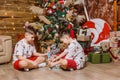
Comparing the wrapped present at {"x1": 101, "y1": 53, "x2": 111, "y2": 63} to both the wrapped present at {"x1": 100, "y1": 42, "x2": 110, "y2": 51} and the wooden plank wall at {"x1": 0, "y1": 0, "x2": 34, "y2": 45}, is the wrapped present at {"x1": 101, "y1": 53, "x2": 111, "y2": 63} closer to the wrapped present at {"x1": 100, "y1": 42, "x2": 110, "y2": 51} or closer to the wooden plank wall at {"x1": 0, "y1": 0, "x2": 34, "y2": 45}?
the wrapped present at {"x1": 100, "y1": 42, "x2": 110, "y2": 51}

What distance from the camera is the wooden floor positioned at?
3051 millimetres

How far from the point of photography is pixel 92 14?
18.2ft

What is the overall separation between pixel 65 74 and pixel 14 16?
243 cm

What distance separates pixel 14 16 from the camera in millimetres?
5164

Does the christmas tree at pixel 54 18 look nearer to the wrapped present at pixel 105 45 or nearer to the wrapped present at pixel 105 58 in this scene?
the wrapped present at pixel 105 45

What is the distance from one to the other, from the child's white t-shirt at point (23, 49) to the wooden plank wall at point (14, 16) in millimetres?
1602

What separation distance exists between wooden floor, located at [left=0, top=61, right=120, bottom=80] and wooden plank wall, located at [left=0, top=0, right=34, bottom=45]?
1.47 metres

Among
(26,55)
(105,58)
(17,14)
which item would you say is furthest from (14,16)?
(105,58)

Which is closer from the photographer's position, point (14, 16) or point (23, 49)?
point (23, 49)

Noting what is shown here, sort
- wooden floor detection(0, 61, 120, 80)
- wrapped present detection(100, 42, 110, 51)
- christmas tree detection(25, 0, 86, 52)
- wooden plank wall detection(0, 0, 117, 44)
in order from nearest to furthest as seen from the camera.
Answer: wooden floor detection(0, 61, 120, 80), wrapped present detection(100, 42, 110, 51), christmas tree detection(25, 0, 86, 52), wooden plank wall detection(0, 0, 117, 44)

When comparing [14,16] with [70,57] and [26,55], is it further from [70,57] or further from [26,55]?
[70,57]

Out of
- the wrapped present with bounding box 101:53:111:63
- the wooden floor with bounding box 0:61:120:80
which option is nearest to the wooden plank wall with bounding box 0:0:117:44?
the wrapped present with bounding box 101:53:111:63

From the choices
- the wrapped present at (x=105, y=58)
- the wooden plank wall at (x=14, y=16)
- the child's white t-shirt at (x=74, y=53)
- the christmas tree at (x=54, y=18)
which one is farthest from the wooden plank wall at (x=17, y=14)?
the child's white t-shirt at (x=74, y=53)

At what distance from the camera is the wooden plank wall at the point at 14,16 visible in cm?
507
